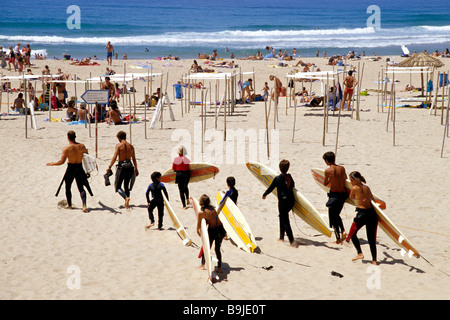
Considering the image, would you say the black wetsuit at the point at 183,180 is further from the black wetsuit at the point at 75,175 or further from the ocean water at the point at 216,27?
the ocean water at the point at 216,27

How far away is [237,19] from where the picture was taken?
70.0 metres

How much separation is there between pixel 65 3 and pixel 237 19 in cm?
2568

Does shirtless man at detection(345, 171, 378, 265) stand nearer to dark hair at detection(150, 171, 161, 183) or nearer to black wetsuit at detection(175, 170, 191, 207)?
dark hair at detection(150, 171, 161, 183)

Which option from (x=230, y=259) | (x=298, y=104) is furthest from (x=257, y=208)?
(x=298, y=104)

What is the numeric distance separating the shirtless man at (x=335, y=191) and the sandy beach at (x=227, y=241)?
1.19 ft

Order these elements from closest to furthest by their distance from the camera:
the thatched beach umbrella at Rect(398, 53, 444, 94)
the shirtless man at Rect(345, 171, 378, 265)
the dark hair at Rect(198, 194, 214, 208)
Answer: the dark hair at Rect(198, 194, 214, 208), the shirtless man at Rect(345, 171, 378, 265), the thatched beach umbrella at Rect(398, 53, 444, 94)

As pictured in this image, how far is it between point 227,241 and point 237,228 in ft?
0.99

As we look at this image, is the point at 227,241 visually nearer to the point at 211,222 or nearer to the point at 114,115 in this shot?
the point at 211,222

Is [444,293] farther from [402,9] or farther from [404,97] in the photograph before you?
[402,9]

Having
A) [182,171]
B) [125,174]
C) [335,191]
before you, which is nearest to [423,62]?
[182,171]

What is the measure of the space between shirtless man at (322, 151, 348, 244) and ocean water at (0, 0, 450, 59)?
113ft

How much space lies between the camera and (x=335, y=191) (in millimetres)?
7418

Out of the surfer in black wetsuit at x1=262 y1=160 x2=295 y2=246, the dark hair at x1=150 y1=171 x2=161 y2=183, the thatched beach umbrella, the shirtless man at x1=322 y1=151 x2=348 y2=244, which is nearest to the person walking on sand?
the dark hair at x1=150 y1=171 x2=161 y2=183

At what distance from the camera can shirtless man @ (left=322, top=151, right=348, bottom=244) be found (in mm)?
7320
